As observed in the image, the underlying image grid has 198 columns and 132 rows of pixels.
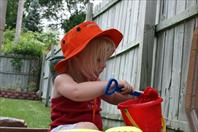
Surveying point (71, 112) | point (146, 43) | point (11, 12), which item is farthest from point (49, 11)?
point (71, 112)

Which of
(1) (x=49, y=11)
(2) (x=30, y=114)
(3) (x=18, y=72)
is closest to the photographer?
Result: (2) (x=30, y=114)

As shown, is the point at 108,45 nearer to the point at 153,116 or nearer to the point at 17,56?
the point at 153,116

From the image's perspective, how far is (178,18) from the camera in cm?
322

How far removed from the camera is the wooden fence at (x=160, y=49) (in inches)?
120

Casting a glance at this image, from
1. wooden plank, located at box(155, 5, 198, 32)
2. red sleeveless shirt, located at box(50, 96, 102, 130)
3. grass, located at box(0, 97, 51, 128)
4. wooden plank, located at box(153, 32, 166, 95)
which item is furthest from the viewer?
grass, located at box(0, 97, 51, 128)

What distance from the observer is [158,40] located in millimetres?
3678

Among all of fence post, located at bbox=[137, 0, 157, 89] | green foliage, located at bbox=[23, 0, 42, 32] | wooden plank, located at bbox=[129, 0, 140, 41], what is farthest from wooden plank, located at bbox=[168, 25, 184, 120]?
green foliage, located at bbox=[23, 0, 42, 32]

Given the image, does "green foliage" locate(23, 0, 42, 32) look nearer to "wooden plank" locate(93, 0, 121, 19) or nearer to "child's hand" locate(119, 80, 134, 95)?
"wooden plank" locate(93, 0, 121, 19)

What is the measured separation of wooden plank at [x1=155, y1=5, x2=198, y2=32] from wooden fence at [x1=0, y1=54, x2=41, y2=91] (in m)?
13.4

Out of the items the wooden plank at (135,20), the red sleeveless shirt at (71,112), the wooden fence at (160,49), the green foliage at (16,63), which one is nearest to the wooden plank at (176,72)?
the wooden fence at (160,49)

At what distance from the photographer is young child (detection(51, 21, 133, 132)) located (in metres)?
1.90

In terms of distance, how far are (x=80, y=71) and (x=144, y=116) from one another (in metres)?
0.50

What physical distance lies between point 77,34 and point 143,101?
0.44m

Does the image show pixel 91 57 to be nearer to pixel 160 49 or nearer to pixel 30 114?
pixel 160 49
